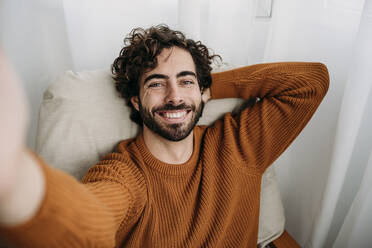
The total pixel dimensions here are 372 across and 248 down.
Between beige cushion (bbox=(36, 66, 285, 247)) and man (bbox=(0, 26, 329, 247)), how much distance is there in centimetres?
6

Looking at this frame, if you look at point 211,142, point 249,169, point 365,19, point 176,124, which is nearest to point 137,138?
point 176,124

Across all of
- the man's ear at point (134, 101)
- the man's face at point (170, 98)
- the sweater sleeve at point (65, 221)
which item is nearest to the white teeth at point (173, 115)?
the man's face at point (170, 98)

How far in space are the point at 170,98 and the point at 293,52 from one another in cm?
67

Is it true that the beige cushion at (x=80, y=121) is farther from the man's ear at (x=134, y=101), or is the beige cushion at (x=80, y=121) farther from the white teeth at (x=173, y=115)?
the white teeth at (x=173, y=115)

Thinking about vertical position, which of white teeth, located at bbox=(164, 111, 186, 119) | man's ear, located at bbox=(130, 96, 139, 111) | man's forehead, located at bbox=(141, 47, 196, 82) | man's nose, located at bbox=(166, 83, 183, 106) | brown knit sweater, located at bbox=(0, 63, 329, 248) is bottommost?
brown knit sweater, located at bbox=(0, 63, 329, 248)

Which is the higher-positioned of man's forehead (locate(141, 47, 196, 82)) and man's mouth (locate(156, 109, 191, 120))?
man's forehead (locate(141, 47, 196, 82))

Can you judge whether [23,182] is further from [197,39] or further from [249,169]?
[197,39]

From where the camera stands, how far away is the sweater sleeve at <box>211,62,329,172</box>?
90 centimetres

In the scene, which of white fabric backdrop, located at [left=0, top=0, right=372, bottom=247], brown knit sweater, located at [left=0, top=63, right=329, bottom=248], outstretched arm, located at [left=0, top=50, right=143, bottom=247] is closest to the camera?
outstretched arm, located at [left=0, top=50, right=143, bottom=247]

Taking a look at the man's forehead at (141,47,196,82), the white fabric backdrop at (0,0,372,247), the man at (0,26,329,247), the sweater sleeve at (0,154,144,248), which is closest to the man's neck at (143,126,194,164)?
the man at (0,26,329,247)

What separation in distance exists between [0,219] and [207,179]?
680 mm

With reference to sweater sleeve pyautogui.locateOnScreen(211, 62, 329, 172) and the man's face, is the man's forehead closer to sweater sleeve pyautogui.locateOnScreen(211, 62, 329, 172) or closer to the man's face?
the man's face

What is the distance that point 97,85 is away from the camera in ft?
2.96

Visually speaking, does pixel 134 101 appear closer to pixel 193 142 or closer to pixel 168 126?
pixel 168 126
